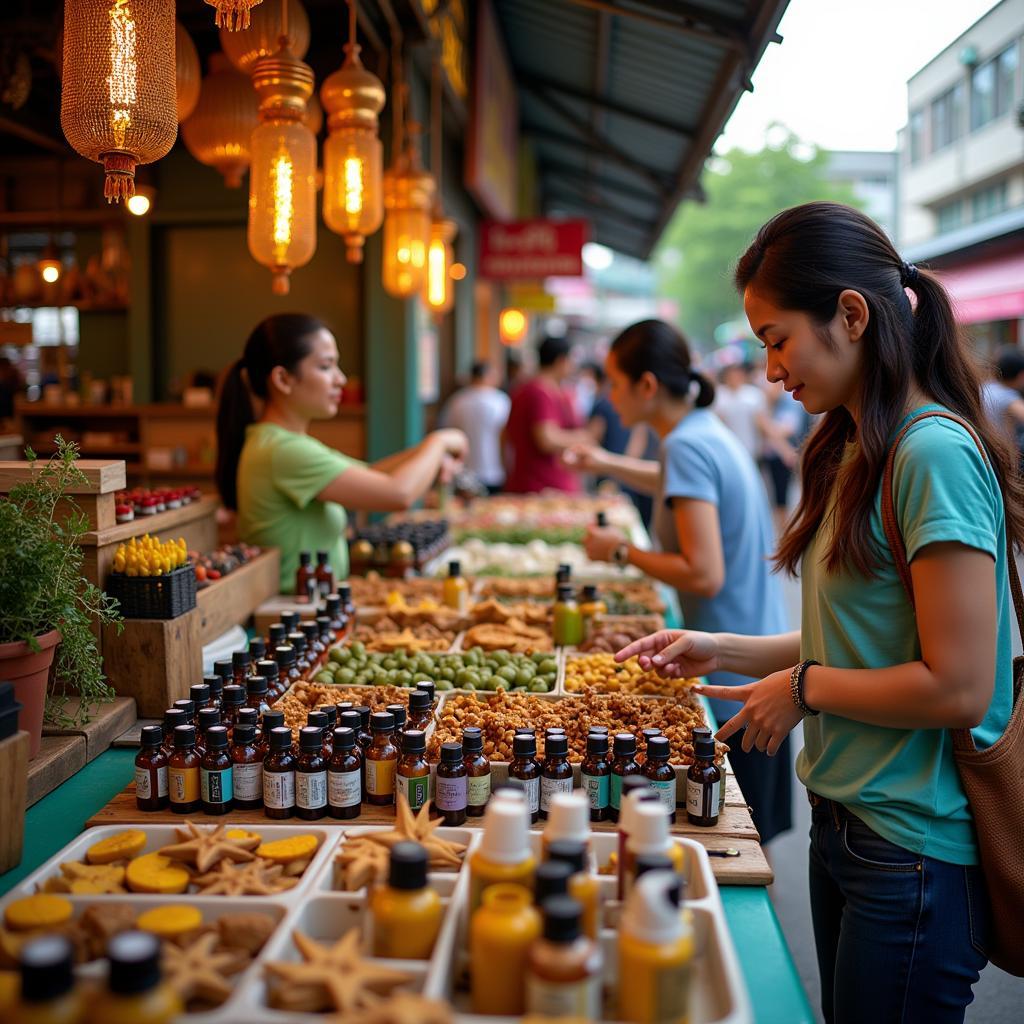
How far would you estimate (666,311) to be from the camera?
117 feet

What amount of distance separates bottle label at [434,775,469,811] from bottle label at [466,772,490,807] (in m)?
0.05

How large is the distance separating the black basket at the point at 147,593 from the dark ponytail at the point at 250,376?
4.47 ft

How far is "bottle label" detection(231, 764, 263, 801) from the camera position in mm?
2055

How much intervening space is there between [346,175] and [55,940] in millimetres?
2700

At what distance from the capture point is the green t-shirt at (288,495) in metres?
A: 3.78

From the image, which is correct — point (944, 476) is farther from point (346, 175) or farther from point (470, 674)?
point (346, 175)

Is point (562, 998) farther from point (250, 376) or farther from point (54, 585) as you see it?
point (250, 376)

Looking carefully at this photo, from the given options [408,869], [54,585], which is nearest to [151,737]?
[54,585]

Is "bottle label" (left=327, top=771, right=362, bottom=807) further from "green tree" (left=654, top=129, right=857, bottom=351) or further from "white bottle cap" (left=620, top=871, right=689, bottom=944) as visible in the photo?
"green tree" (left=654, top=129, right=857, bottom=351)

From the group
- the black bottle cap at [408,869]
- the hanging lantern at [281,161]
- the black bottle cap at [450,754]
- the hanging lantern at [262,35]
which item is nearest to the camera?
the black bottle cap at [408,869]

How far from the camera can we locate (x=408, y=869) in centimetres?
141

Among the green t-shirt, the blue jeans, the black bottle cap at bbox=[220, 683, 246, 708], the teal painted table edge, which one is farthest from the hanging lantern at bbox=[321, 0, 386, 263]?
the blue jeans

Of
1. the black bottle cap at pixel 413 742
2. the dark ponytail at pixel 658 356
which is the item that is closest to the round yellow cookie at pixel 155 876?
the black bottle cap at pixel 413 742

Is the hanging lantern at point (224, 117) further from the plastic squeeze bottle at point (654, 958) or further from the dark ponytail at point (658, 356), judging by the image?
the plastic squeeze bottle at point (654, 958)
